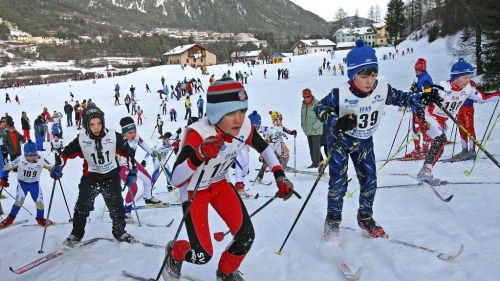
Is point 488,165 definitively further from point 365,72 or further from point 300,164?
point 300,164

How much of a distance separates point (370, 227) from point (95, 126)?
3584mm

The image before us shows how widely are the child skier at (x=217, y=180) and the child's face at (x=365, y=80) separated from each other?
3.96 ft

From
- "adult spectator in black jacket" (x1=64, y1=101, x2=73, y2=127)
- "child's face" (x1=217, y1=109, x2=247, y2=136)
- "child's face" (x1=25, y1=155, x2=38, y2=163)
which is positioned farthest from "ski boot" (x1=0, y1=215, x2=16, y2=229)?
"adult spectator in black jacket" (x1=64, y1=101, x2=73, y2=127)

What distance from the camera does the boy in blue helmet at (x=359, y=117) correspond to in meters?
4.21

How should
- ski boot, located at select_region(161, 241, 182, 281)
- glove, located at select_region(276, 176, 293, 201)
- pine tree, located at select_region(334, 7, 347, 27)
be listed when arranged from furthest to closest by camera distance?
pine tree, located at select_region(334, 7, 347, 27) → ski boot, located at select_region(161, 241, 182, 281) → glove, located at select_region(276, 176, 293, 201)

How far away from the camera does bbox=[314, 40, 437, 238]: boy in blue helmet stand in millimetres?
4211

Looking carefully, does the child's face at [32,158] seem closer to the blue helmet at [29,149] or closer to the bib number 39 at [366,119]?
the blue helmet at [29,149]

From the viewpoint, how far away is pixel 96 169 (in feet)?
17.6

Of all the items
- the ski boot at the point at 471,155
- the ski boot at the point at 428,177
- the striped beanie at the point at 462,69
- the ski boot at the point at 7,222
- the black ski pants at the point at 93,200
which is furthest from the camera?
the ski boot at the point at 471,155

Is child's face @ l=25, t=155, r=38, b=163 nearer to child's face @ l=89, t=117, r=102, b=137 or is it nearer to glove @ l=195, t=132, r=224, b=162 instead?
child's face @ l=89, t=117, r=102, b=137

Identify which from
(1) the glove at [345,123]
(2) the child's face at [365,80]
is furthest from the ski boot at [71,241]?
(2) the child's face at [365,80]

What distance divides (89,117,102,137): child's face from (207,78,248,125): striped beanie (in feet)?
7.97

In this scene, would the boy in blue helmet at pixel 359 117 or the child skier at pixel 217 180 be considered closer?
the child skier at pixel 217 180

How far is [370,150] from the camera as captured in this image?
14.8 feet
